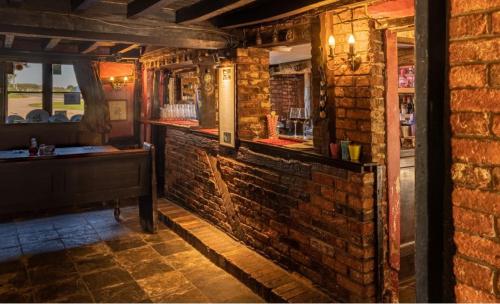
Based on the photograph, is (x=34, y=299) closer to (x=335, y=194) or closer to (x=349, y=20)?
(x=335, y=194)

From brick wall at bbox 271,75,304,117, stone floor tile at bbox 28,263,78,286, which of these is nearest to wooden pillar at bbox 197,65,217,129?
stone floor tile at bbox 28,263,78,286

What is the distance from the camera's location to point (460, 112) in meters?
1.54

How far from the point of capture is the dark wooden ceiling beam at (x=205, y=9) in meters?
4.06

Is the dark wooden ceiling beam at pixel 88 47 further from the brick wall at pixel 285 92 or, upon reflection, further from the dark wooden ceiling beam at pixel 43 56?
the brick wall at pixel 285 92

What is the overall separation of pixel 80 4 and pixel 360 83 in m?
2.94

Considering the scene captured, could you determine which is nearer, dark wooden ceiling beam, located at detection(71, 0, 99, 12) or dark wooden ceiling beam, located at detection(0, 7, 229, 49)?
dark wooden ceiling beam, located at detection(71, 0, 99, 12)

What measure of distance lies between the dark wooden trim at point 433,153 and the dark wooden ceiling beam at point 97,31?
13.1ft

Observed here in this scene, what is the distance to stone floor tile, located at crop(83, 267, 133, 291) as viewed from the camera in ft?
15.7

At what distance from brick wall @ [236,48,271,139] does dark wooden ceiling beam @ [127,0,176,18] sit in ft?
5.00

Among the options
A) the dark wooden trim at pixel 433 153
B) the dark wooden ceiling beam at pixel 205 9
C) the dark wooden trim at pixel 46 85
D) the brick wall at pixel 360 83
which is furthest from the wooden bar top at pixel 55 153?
the dark wooden trim at pixel 433 153

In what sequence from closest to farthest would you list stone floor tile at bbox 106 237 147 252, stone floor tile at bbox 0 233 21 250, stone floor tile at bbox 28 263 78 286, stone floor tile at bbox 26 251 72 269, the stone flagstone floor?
the stone flagstone floor
stone floor tile at bbox 28 263 78 286
stone floor tile at bbox 26 251 72 269
stone floor tile at bbox 106 237 147 252
stone floor tile at bbox 0 233 21 250

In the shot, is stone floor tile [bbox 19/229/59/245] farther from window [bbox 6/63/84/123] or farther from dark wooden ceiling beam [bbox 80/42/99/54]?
dark wooden ceiling beam [bbox 80/42/99/54]

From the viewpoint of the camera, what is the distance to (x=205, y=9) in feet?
14.8

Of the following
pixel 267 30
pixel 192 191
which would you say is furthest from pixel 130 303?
pixel 267 30
